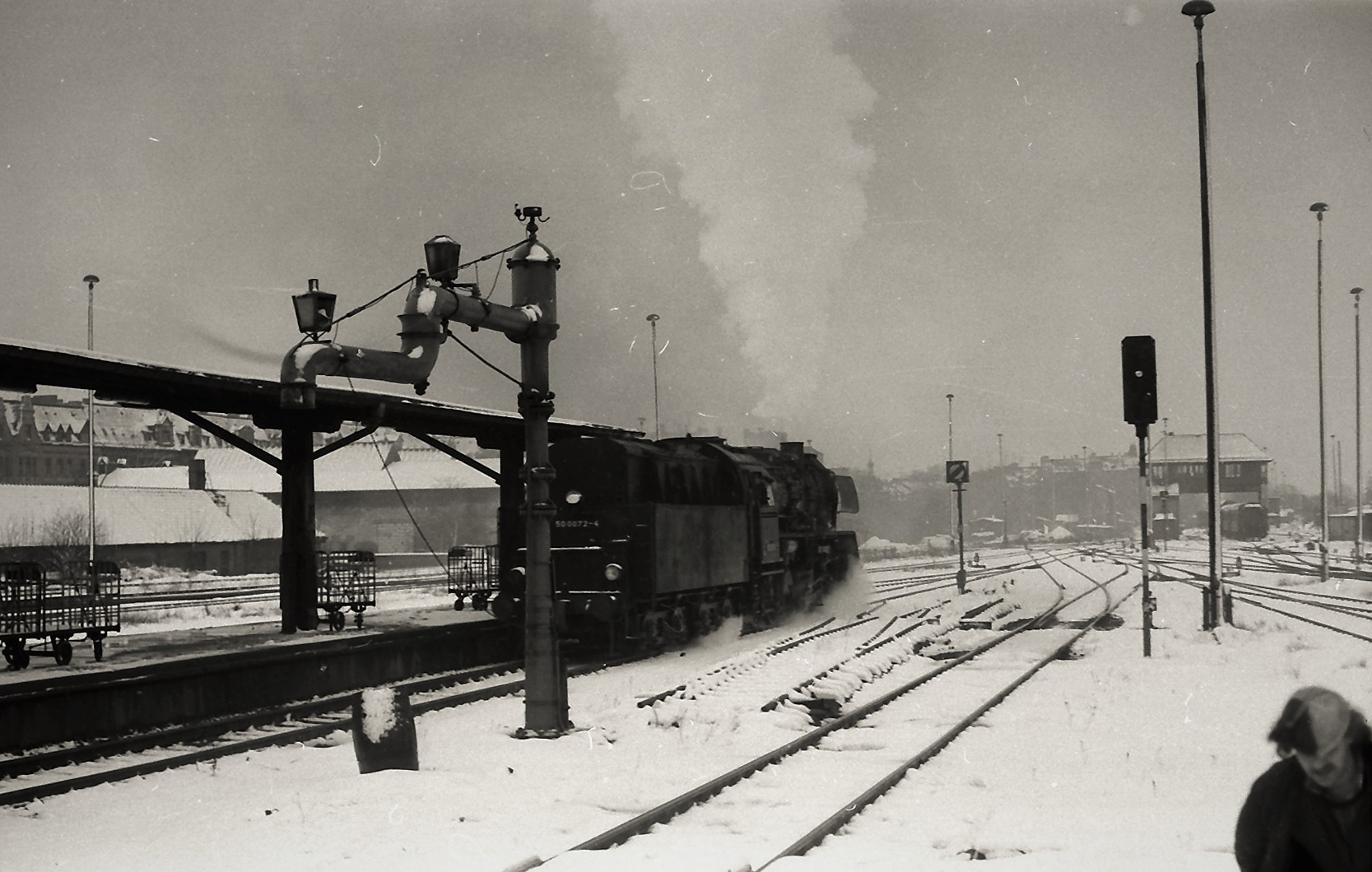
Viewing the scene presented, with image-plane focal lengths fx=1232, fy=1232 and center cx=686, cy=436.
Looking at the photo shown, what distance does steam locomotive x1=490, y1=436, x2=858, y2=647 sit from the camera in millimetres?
17266

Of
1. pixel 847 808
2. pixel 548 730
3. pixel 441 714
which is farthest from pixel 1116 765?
pixel 441 714

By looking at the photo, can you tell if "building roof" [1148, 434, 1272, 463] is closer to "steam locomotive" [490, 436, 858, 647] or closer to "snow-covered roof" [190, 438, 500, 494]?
"snow-covered roof" [190, 438, 500, 494]

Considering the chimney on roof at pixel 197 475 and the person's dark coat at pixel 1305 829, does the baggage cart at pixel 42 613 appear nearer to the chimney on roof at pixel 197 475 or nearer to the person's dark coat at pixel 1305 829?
the person's dark coat at pixel 1305 829

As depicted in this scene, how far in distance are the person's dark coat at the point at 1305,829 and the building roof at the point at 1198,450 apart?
89.6 m

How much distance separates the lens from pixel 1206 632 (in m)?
18.6

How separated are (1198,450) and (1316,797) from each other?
99003 mm

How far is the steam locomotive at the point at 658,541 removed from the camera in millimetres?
17266

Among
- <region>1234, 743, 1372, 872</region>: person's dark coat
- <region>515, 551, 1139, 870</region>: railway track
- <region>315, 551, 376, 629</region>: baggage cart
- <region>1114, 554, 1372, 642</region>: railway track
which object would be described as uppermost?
<region>1234, 743, 1372, 872</region>: person's dark coat

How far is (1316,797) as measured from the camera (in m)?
3.66

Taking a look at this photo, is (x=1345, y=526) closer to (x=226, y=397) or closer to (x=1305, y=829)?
(x=226, y=397)

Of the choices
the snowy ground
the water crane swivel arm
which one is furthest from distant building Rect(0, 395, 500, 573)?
the snowy ground

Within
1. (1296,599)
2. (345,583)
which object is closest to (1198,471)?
(1296,599)

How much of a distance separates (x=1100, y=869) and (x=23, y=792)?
7.31m

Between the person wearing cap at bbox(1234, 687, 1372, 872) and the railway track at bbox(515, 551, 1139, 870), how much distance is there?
3.43m
